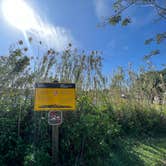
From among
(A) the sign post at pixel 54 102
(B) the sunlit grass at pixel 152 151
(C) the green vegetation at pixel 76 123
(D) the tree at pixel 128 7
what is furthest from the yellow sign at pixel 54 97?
(D) the tree at pixel 128 7

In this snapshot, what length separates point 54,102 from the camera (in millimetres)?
2191

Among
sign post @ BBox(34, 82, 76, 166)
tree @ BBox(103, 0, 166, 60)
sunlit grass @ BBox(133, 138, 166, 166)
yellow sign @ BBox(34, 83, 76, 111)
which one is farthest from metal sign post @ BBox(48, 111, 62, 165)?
tree @ BBox(103, 0, 166, 60)

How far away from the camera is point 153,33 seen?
16.9 feet

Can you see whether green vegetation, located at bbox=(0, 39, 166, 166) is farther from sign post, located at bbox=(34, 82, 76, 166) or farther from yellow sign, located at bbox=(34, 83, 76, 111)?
yellow sign, located at bbox=(34, 83, 76, 111)

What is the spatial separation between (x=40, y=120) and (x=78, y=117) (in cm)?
66

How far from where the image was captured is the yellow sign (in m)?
2.16

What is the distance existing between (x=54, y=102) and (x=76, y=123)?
22.4 inches

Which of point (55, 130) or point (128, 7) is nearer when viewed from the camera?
point (55, 130)

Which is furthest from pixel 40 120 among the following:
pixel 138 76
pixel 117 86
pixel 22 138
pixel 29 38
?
pixel 138 76

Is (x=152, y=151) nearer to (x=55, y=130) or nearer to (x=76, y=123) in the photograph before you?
(x=76, y=123)

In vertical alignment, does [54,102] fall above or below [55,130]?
above

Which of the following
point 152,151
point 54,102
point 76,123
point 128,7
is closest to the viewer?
point 54,102

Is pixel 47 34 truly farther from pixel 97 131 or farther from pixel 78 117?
pixel 97 131

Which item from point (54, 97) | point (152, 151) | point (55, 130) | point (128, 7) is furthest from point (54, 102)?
point (128, 7)
